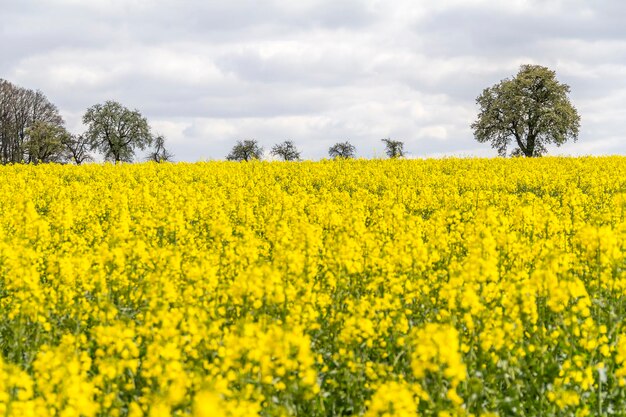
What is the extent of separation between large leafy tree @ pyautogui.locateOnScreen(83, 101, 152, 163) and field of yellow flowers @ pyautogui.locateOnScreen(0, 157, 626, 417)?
249 ft

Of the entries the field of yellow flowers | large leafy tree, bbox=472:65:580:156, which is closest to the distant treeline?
large leafy tree, bbox=472:65:580:156

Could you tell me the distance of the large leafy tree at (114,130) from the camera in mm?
91125

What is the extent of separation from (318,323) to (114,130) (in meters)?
87.2

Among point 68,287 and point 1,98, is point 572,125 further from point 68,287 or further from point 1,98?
point 1,98

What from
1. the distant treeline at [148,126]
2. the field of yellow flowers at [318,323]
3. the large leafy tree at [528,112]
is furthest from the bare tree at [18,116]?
the field of yellow flowers at [318,323]

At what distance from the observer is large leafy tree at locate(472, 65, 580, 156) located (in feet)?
240

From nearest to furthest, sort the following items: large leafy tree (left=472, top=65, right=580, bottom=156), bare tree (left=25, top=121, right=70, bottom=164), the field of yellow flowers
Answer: the field of yellow flowers
large leafy tree (left=472, top=65, right=580, bottom=156)
bare tree (left=25, top=121, right=70, bottom=164)

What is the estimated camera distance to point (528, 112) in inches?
2906

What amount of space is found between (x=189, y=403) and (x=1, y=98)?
110513 millimetres

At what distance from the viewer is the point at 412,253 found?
1048cm

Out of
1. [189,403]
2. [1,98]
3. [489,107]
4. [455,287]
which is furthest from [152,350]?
[1,98]

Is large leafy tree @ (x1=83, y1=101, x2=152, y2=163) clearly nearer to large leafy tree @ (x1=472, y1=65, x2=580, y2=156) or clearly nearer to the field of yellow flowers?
large leafy tree @ (x1=472, y1=65, x2=580, y2=156)

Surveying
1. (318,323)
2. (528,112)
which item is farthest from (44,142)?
(318,323)

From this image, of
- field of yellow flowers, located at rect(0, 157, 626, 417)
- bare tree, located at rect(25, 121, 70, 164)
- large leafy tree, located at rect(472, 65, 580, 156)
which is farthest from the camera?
bare tree, located at rect(25, 121, 70, 164)
